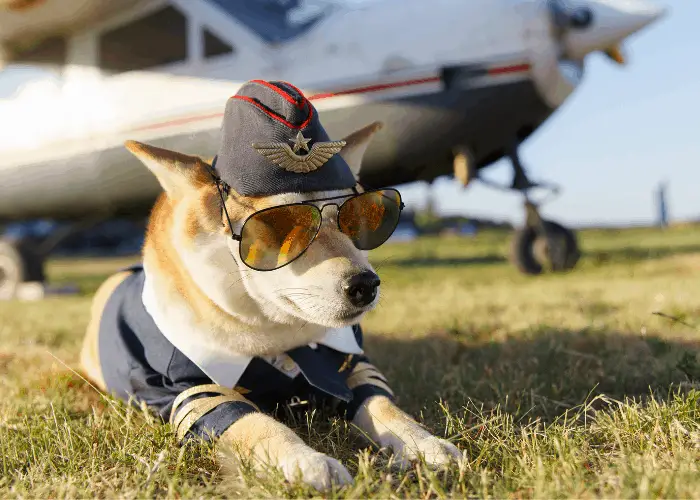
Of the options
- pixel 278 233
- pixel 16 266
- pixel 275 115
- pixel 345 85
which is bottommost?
pixel 16 266

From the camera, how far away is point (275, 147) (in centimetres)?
138

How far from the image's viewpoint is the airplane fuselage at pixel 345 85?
183 inches

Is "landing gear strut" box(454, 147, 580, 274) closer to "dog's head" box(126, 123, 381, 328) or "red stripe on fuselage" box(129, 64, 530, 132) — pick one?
"red stripe on fuselage" box(129, 64, 530, 132)

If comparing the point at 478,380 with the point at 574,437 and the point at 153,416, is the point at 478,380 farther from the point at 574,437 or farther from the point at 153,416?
the point at 153,416

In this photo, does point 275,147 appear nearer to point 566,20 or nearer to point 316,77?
point 316,77

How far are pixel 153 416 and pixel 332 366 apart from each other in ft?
1.70

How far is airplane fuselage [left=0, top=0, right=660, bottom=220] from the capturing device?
466 cm

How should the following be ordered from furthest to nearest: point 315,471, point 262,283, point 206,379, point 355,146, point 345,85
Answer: point 345,85 → point 355,146 → point 206,379 → point 262,283 → point 315,471

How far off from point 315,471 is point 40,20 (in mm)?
5417

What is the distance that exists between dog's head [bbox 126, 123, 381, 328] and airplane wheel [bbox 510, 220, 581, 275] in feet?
14.6

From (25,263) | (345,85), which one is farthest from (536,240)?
(25,263)

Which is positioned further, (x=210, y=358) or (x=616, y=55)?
(x=616, y=55)

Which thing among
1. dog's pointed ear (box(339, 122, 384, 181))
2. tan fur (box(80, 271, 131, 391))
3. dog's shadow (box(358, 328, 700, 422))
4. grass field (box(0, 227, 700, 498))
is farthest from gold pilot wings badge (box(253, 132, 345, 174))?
tan fur (box(80, 271, 131, 391))

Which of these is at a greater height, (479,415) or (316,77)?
(316,77)
